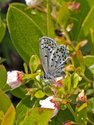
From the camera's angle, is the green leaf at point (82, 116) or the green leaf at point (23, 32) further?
the green leaf at point (23, 32)

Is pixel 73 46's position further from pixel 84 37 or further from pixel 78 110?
pixel 78 110

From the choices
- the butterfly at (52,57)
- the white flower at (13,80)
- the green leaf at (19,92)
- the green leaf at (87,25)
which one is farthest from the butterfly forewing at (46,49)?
the green leaf at (87,25)

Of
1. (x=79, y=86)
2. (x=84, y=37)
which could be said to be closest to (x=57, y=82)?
(x=79, y=86)

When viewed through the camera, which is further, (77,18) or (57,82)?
(77,18)

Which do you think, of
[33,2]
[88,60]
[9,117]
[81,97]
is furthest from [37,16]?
[9,117]

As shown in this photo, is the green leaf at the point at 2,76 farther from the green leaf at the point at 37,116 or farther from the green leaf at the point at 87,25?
the green leaf at the point at 87,25

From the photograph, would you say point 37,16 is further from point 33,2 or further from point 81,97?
point 81,97

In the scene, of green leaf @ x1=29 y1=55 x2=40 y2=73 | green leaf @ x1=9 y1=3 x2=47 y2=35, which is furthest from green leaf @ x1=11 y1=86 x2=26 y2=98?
green leaf @ x1=9 y1=3 x2=47 y2=35
